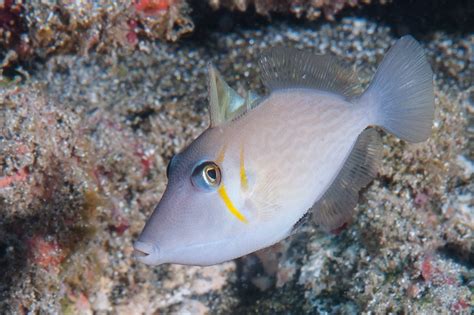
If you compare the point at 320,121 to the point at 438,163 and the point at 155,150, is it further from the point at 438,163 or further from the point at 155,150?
the point at 155,150

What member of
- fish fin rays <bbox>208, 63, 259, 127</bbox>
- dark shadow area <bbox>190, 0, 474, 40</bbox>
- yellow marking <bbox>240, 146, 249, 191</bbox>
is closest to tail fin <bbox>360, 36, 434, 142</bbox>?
fish fin rays <bbox>208, 63, 259, 127</bbox>

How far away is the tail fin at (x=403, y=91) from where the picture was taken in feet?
7.50

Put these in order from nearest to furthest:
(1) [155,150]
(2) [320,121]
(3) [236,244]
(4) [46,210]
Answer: (3) [236,244], (2) [320,121], (4) [46,210], (1) [155,150]

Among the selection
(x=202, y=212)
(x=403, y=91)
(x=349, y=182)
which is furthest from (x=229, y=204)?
(x=403, y=91)

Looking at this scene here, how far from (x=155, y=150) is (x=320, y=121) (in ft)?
7.26

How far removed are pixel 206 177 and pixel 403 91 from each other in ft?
3.60

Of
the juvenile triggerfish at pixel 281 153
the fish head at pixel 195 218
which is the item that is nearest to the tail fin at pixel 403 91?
the juvenile triggerfish at pixel 281 153

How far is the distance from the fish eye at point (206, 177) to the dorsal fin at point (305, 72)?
53 centimetres

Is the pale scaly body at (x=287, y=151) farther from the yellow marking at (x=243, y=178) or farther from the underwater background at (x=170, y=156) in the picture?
the underwater background at (x=170, y=156)

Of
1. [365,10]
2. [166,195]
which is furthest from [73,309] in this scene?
[365,10]

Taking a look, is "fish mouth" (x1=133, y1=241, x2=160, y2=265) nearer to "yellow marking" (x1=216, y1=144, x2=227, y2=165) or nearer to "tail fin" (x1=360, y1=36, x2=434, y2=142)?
"yellow marking" (x1=216, y1=144, x2=227, y2=165)

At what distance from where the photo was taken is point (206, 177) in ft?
6.20

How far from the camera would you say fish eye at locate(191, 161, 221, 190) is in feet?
6.20

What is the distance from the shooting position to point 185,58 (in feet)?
16.8
